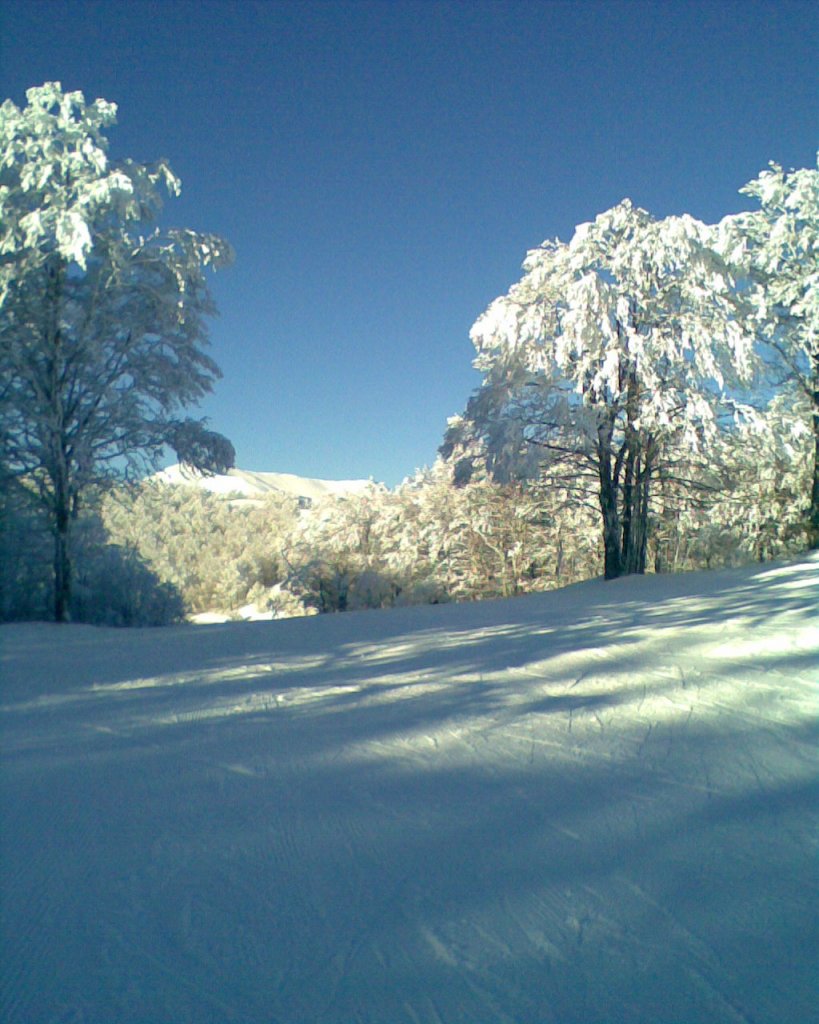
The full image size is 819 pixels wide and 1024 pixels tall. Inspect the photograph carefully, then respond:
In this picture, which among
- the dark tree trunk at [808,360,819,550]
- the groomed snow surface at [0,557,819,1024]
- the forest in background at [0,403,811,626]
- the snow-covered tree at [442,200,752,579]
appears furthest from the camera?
the dark tree trunk at [808,360,819,550]

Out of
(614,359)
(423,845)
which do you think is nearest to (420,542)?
(614,359)

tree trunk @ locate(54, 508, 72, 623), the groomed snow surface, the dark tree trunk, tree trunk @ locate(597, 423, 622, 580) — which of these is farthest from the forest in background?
the groomed snow surface

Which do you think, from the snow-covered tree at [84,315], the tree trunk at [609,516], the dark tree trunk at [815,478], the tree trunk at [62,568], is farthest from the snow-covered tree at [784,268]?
the tree trunk at [62,568]

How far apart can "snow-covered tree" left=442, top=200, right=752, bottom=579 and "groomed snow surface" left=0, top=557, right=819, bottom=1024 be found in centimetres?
828

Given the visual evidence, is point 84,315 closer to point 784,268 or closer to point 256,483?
point 784,268

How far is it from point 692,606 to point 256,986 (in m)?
7.30

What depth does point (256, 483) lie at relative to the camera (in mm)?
71062

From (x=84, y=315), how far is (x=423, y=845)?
10.5 m

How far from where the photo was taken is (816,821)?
9.52ft

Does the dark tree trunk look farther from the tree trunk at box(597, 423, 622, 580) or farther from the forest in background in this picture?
the tree trunk at box(597, 423, 622, 580)

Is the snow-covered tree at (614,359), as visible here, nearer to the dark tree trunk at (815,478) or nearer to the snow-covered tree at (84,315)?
the dark tree trunk at (815,478)

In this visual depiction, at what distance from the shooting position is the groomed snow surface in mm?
1989

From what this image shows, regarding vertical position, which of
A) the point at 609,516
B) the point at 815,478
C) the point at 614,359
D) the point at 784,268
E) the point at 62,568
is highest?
the point at 784,268

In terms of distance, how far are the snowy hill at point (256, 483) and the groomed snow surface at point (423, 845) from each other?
749 centimetres
